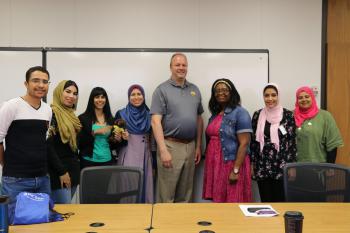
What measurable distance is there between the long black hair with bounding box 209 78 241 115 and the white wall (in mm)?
565

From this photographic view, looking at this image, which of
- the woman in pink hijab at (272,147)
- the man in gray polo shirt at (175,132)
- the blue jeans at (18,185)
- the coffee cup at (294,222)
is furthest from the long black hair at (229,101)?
the coffee cup at (294,222)

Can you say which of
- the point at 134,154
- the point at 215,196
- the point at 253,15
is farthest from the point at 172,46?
the point at 215,196

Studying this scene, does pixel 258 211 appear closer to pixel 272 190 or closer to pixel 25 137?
pixel 272 190

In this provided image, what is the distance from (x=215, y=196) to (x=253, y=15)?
1949 mm

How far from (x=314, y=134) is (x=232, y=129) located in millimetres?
777

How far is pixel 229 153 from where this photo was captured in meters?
3.34

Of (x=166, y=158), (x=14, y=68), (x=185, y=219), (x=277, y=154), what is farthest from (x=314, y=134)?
(x=14, y=68)

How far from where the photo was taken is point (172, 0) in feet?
12.6

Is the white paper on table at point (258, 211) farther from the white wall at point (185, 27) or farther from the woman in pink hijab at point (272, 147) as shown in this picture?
the white wall at point (185, 27)

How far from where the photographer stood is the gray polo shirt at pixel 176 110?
11.2 feet

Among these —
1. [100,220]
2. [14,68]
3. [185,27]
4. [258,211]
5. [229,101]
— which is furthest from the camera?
[185,27]

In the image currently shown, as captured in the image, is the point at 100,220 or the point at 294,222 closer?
the point at 294,222

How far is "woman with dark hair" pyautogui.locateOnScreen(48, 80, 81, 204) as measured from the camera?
9.04ft

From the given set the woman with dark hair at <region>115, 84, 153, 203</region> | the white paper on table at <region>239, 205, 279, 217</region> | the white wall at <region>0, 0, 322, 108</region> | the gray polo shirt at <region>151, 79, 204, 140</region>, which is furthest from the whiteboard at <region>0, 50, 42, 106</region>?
the white paper on table at <region>239, 205, 279, 217</region>
